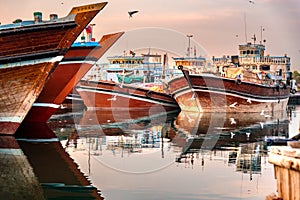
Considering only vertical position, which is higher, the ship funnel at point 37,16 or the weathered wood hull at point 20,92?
the ship funnel at point 37,16

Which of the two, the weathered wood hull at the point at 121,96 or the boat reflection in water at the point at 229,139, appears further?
the weathered wood hull at the point at 121,96

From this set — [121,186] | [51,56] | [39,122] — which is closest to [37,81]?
[51,56]

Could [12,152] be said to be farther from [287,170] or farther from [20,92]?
[287,170]

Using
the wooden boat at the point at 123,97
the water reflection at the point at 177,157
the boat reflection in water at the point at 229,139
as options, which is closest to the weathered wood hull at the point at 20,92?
the water reflection at the point at 177,157

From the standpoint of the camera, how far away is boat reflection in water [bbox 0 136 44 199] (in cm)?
1152

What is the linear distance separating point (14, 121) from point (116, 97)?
1912 centimetres

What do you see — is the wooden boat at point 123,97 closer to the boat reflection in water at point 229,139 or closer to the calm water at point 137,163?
the boat reflection in water at point 229,139

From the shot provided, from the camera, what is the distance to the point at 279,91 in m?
40.6

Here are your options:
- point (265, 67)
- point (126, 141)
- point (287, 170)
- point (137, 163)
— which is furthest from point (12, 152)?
point (265, 67)

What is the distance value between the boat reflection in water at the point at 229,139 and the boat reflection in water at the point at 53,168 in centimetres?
327

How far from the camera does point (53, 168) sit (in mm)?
14234

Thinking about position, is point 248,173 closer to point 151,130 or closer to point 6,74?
point 6,74

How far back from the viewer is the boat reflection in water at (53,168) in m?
11.6

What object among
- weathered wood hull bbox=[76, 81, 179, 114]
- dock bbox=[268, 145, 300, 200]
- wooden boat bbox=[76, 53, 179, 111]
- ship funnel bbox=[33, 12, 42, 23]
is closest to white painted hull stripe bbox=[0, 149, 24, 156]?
ship funnel bbox=[33, 12, 42, 23]
